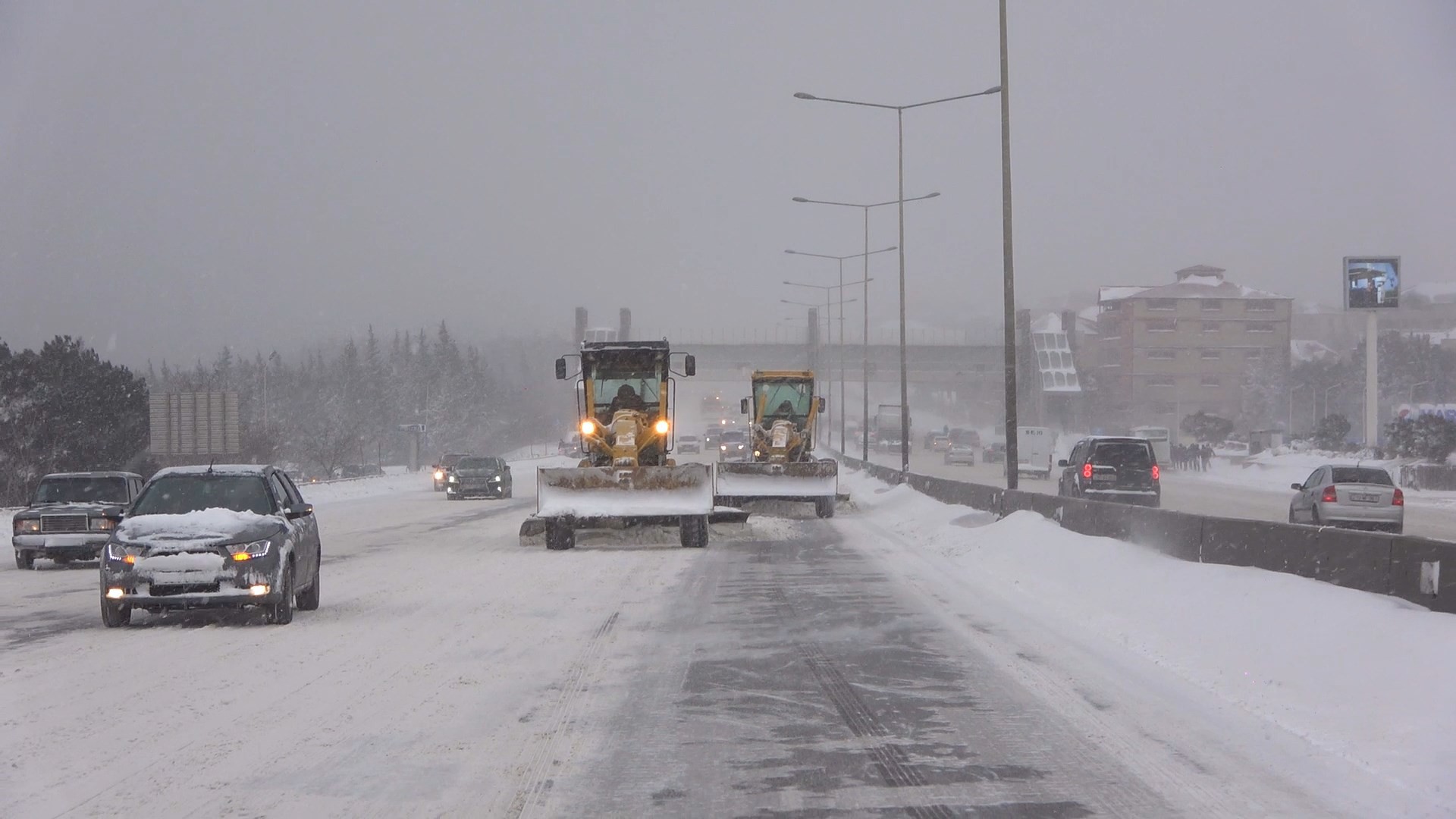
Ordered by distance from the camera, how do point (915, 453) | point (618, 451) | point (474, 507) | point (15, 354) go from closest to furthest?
point (618, 451) → point (474, 507) → point (15, 354) → point (915, 453)

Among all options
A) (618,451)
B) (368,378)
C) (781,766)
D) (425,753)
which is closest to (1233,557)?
(781,766)

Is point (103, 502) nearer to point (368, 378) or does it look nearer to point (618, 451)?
point (618, 451)

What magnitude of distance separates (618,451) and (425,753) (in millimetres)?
19233

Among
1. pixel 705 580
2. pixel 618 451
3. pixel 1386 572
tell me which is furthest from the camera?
pixel 618 451

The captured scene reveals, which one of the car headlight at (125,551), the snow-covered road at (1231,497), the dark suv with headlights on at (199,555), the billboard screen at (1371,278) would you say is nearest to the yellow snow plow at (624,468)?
the dark suv with headlights on at (199,555)

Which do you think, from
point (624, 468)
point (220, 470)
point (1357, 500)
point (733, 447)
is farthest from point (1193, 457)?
point (220, 470)

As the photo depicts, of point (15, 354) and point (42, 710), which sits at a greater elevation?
point (15, 354)

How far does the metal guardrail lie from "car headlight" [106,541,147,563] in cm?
1066

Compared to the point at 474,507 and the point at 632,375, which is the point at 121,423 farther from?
the point at 632,375

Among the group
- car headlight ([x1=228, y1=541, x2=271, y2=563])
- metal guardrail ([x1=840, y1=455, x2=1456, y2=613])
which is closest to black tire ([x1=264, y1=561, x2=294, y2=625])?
car headlight ([x1=228, y1=541, x2=271, y2=563])

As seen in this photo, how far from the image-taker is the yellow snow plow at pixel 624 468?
2483cm

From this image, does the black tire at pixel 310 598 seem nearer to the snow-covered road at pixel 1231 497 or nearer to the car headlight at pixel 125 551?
the car headlight at pixel 125 551

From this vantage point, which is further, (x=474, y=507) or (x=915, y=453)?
(x=915, y=453)

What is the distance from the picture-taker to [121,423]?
59.1 m
